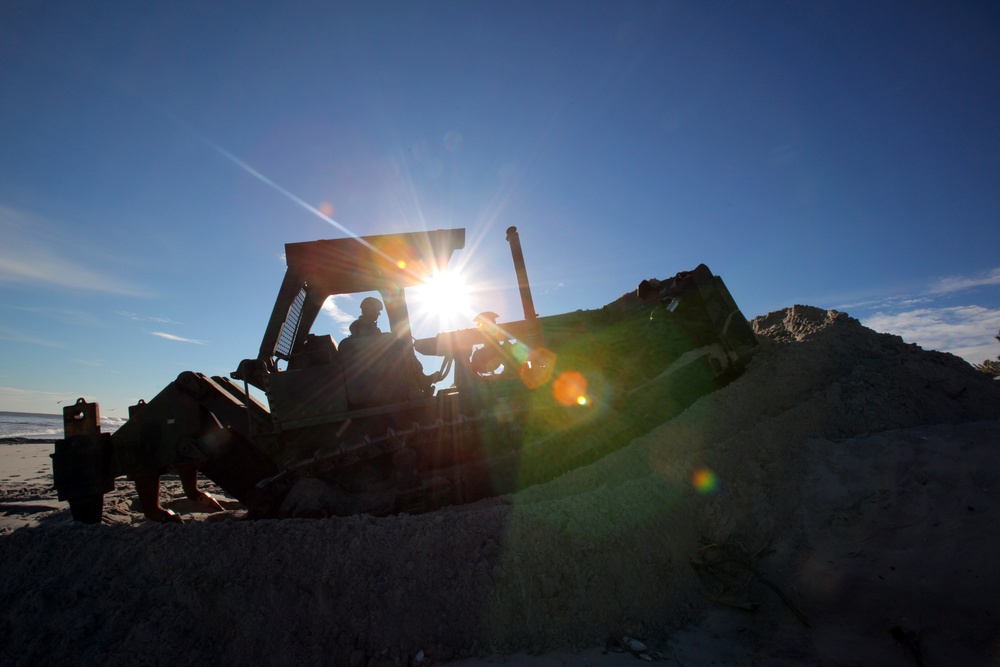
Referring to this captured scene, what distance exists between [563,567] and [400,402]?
279cm

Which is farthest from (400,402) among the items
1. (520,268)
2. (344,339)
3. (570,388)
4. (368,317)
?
(520,268)

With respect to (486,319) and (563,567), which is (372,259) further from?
(563,567)

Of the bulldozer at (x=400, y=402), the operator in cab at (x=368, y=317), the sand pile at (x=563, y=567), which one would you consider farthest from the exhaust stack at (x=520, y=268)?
the sand pile at (x=563, y=567)

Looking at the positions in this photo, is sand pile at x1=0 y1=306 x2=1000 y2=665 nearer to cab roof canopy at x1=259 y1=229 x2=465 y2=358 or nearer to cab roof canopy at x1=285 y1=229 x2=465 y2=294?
cab roof canopy at x1=259 y1=229 x2=465 y2=358

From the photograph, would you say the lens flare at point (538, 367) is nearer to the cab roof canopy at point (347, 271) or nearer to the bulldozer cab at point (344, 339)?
the bulldozer cab at point (344, 339)

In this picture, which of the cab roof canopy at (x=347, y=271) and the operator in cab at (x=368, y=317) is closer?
the cab roof canopy at (x=347, y=271)

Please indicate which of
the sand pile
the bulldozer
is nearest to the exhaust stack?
the bulldozer

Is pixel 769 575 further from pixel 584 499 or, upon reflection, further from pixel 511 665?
pixel 511 665

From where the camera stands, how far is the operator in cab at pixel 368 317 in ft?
19.2

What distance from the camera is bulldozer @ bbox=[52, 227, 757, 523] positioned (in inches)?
189

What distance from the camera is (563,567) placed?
3.09 meters

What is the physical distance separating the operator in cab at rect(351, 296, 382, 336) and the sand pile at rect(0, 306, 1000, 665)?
274cm

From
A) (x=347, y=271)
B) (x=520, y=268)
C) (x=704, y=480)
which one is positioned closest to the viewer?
(x=704, y=480)

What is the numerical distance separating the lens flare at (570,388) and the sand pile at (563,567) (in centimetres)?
153
